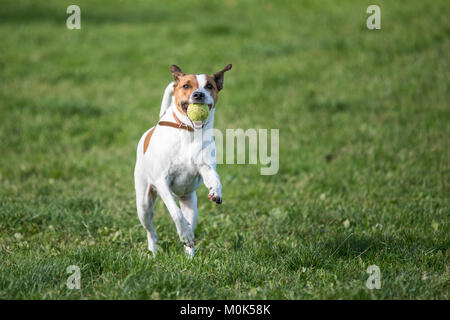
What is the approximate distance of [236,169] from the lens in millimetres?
8031

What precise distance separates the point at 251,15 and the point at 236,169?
9343 mm

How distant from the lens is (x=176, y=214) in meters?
4.25

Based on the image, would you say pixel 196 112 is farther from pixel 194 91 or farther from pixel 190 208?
pixel 190 208

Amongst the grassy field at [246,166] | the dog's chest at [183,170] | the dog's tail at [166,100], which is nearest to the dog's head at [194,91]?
the dog's chest at [183,170]

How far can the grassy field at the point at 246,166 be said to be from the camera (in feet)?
13.9

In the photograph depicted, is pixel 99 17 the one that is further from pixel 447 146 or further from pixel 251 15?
pixel 447 146

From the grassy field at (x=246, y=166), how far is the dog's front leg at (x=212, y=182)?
64 cm

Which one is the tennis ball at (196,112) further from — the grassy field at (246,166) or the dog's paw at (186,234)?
the grassy field at (246,166)

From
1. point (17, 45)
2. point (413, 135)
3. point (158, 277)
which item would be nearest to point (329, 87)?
point (413, 135)

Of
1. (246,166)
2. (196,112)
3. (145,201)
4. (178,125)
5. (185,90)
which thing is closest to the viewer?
(196,112)

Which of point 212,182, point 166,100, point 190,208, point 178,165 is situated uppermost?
point 166,100

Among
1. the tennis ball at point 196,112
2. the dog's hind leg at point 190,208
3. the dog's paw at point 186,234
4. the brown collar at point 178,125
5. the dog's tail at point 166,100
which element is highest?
the dog's tail at point 166,100

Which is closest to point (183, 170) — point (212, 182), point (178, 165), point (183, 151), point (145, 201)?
point (178, 165)

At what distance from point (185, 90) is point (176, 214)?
3.45 feet
